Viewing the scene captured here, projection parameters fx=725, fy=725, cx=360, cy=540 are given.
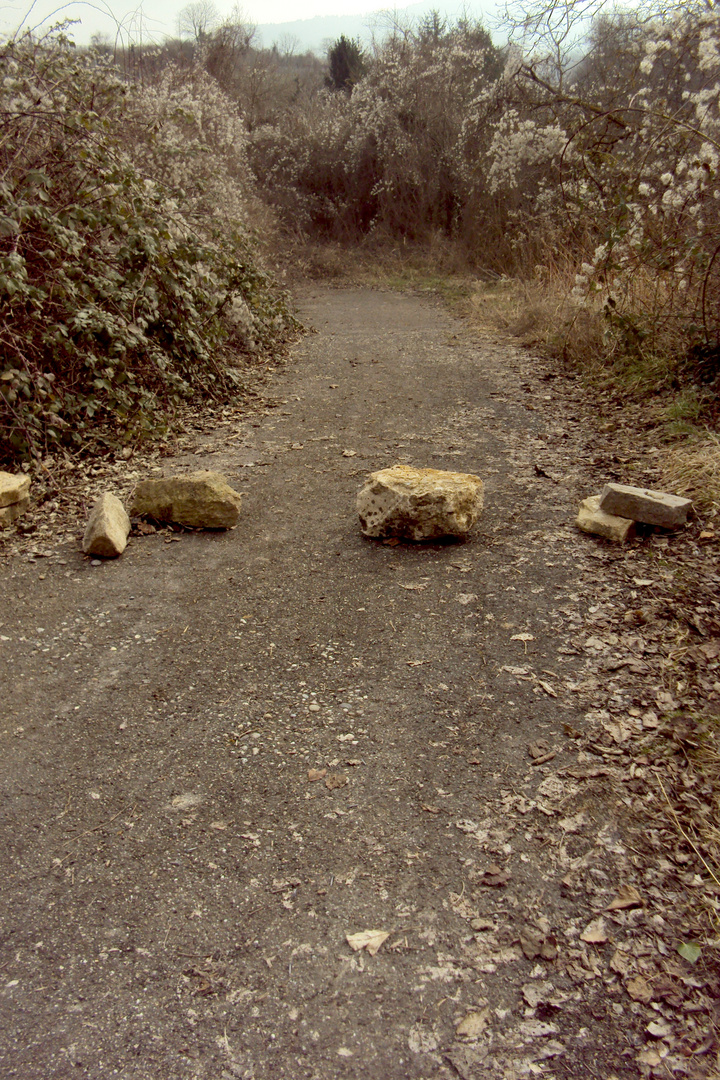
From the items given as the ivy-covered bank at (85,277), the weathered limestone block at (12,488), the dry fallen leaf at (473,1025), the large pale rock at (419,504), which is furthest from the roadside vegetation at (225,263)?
the large pale rock at (419,504)

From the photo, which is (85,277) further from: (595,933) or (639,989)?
(639,989)

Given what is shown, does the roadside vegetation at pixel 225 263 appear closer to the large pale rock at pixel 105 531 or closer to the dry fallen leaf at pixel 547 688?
the dry fallen leaf at pixel 547 688

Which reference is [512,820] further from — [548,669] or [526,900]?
[548,669]

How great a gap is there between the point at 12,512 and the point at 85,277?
2.07 m

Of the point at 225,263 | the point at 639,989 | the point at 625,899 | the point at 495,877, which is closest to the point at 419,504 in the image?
the point at 495,877

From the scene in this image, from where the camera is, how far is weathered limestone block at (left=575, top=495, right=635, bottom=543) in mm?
3768

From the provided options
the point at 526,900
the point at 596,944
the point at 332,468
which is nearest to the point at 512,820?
the point at 526,900

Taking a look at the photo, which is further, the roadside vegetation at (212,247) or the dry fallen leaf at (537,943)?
the roadside vegetation at (212,247)

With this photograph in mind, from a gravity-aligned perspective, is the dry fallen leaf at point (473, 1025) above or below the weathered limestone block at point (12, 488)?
below

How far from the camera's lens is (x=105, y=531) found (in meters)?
3.75

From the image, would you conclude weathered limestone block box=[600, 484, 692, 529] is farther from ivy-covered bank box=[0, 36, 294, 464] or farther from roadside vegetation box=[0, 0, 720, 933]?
ivy-covered bank box=[0, 36, 294, 464]

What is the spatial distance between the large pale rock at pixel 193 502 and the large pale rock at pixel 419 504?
2.50ft

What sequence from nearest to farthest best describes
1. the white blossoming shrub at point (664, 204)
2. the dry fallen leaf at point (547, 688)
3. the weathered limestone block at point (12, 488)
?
the dry fallen leaf at point (547, 688) → the weathered limestone block at point (12, 488) → the white blossoming shrub at point (664, 204)

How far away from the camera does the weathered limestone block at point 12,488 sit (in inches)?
160
